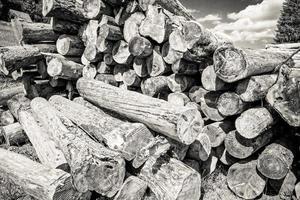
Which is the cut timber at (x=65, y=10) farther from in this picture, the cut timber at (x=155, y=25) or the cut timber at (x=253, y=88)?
the cut timber at (x=253, y=88)

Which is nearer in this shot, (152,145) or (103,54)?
(152,145)

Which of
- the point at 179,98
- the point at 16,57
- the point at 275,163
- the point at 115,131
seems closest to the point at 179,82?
the point at 179,98

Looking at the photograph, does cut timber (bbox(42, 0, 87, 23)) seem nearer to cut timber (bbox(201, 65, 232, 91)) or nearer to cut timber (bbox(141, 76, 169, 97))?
cut timber (bbox(141, 76, 169, 97))

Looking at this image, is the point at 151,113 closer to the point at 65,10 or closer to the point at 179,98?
the point at 179,98

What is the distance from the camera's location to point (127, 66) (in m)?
4.32

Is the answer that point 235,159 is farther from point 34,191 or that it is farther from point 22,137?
point 22,137

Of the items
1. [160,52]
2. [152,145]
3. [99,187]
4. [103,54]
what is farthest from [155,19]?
[99,187]

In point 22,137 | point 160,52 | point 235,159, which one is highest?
point 160,52

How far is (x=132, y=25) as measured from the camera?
3.94 meters

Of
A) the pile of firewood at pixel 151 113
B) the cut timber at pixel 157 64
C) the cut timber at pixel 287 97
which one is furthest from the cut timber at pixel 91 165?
the cut timber at pixel 287 97

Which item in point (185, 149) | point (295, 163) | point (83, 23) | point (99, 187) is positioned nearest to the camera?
point (99, 187)

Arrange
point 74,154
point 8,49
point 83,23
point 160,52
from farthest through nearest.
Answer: point 83,23 → point 8,49 → point 160,52 → point 74,154

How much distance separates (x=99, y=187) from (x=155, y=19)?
2344mm

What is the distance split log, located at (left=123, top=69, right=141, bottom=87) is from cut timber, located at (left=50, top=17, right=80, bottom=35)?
5.02 feet
